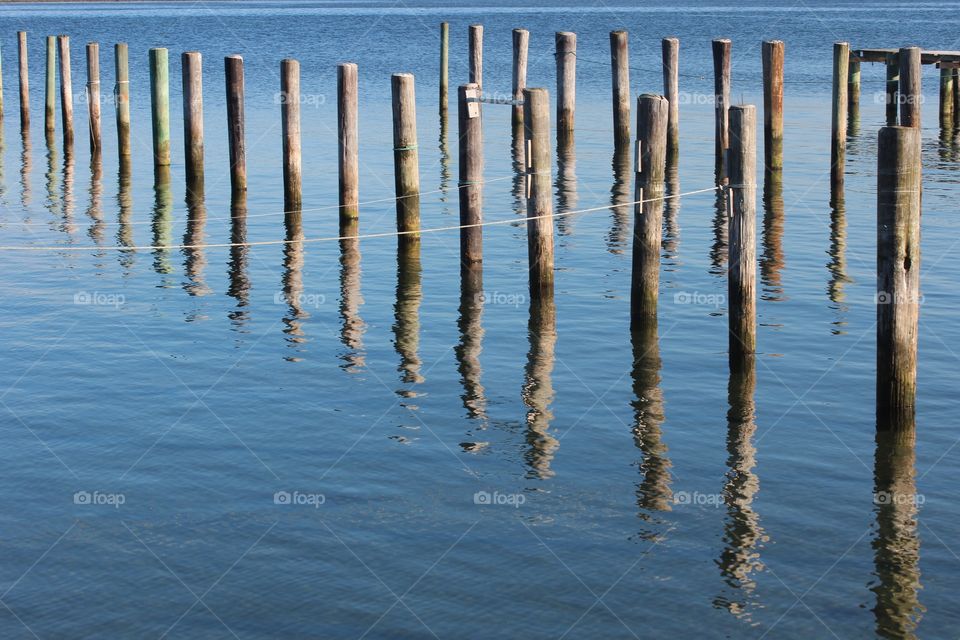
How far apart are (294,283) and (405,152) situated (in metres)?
2.06

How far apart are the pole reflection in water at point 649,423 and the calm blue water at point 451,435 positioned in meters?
0.03

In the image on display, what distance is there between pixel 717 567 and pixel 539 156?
6039 millimetres

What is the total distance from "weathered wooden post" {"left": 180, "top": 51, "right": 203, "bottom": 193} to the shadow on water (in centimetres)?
216

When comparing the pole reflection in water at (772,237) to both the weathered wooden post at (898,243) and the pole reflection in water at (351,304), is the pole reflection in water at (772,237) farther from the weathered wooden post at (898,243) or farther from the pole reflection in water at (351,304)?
the weathered wooden post at (898,243)

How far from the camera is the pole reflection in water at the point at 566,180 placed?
817 inches

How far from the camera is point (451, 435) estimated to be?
1126cm

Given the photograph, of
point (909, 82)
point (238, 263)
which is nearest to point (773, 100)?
point (909, 82)

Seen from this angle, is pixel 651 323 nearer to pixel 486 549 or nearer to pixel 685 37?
pixel 486 549

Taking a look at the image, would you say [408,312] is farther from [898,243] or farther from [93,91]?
[93,91]

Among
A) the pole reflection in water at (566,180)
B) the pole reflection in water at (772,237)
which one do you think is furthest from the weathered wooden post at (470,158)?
the pole reflection in water at (566,180)

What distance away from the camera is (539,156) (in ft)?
45.4

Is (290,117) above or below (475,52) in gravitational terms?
below

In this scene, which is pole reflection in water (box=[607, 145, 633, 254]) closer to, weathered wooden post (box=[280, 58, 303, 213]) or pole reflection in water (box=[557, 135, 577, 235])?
pole reflection in water (box=[557, 135, 577, 235])

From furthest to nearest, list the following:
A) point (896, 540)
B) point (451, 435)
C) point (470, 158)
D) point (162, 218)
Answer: point (162, 218) < point (470, 158) < point (451, 435) < point (896, 540)
